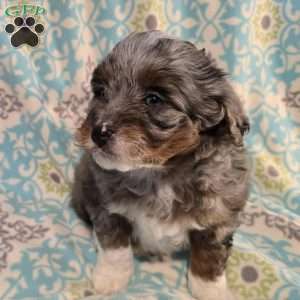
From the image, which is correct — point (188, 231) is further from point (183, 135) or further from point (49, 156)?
point (49, 156)

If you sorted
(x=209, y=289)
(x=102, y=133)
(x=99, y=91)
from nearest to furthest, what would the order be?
(x=102, y=133)
(x=99, y=91)
(x=209, y=289)

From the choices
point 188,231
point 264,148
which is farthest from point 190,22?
point 188,231

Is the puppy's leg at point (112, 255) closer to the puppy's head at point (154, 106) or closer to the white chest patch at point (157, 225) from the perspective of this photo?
the white chest patch at point (157, 225)

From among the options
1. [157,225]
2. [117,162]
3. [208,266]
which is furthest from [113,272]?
[117,162]

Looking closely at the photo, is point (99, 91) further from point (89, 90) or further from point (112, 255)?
point (89, 90)

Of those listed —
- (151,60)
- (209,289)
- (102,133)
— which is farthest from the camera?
(209,289)

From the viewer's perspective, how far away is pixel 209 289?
7.88 feet

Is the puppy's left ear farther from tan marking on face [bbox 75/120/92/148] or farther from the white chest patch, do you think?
tan marking on face [bbox 75/120/92/148]

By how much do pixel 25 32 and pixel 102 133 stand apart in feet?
4.98

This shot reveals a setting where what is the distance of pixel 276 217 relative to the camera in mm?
2963

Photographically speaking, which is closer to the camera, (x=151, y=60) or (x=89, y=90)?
(x=151, y=60)

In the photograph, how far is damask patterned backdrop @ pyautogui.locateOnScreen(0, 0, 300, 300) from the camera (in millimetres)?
3084

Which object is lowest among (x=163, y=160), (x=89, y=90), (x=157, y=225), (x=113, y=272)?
(x=113, y=272)

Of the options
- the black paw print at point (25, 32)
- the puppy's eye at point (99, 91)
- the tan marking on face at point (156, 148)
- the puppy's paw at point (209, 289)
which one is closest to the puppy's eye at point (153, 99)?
the tan marking on face at point (156, 148)
